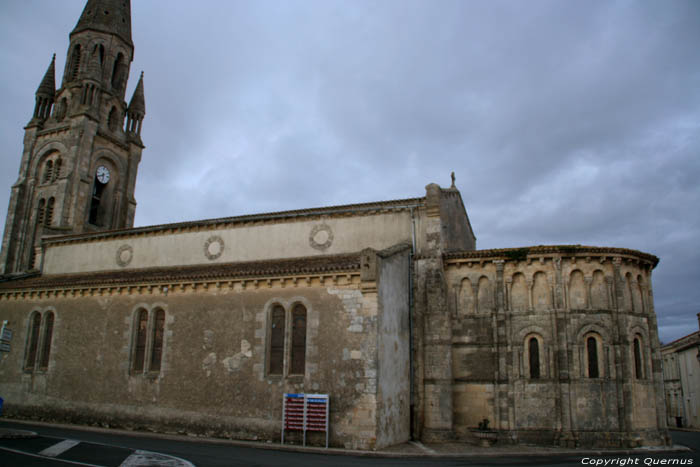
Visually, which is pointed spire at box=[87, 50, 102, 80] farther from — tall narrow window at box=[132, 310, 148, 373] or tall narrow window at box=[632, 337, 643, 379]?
tall narrow window at box=[632, 337, 643, 379]

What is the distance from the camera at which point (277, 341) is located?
21.2m

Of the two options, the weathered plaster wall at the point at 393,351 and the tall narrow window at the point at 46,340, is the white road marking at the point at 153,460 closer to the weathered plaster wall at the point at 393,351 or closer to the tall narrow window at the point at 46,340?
the weathered plaster wall at the point at 393,351

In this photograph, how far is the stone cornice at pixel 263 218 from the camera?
25.2 m

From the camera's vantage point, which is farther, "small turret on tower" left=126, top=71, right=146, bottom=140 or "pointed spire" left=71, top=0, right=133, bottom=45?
"small turret on tower" left=126, top=71, right=146, bottom=140

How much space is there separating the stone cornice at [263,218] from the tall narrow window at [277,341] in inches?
249

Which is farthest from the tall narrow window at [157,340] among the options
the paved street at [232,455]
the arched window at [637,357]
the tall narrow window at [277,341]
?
the arched window at [637,357]

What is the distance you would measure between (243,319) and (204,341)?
2.12 m

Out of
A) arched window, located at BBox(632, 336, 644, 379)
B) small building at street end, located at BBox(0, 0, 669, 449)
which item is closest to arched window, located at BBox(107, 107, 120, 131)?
small building at street end, located at BBox(0, 0, 669, 449)

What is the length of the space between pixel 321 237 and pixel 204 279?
6076 millimetres

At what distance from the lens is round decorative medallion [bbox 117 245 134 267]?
1166 inches

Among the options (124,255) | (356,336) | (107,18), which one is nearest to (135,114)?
(107,18)

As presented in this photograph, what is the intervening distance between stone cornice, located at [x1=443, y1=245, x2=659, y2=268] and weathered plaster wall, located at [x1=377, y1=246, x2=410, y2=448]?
282 cm

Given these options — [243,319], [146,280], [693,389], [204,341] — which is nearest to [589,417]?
[243,319]

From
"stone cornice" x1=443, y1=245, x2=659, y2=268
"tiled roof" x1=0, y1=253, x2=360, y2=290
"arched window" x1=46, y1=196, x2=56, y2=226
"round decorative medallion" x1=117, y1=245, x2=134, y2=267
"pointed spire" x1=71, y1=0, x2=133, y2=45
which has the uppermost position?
"pointed spire" x1=71, y1=0, x2=133, y2=45
